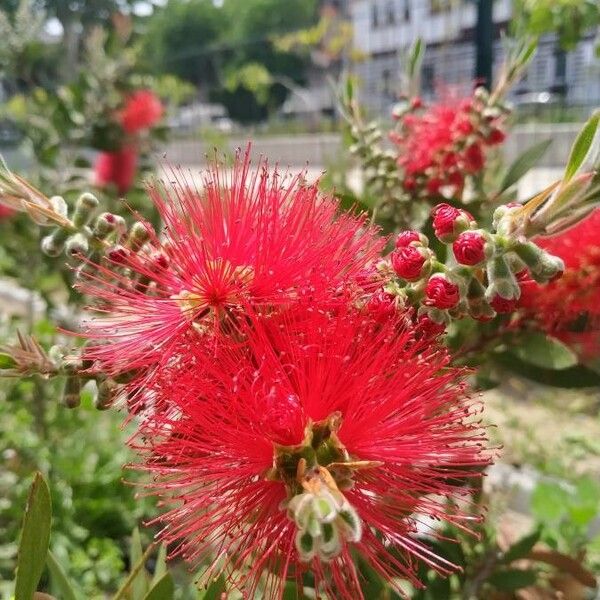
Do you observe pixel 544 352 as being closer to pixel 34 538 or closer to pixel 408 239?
pixel 408 239

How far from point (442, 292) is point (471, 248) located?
1.8 inches

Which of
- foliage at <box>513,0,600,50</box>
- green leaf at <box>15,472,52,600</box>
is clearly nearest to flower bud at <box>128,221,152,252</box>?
green leaf at <box>15,472,52,600</box>

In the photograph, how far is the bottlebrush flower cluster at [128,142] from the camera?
2.47 m

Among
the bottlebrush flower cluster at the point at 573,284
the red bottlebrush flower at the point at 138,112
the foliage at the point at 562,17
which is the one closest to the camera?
the bottlebrush flower cluster at the point at 573,284

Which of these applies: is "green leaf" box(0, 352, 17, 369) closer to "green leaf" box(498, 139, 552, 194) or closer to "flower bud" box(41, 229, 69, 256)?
"flower bud" box(41, 229, 69, 256)

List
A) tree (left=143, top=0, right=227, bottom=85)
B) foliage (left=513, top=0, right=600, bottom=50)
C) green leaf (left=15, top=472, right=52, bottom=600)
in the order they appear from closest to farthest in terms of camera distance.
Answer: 1. green leaf (left=15, top=472, right=52, bottom=600)
2. foliage (left=513, top=0, right=600, bottom=50)
3. tree (left=143, top=0, right=227, bottom=85)

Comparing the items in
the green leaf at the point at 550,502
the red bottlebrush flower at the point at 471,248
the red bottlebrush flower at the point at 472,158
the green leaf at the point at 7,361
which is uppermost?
the red bottlebrush flower at the point at 471,248

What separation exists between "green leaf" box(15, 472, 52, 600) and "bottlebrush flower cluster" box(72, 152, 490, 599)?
3.9 inches

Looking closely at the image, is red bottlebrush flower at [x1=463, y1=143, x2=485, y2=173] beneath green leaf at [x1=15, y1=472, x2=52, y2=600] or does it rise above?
above

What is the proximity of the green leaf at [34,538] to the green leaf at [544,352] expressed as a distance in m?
0.65

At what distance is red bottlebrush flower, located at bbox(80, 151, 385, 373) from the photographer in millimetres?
620

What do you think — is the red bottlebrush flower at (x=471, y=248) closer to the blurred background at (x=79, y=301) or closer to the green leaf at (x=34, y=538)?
the blurred background at (x=79, y=301)

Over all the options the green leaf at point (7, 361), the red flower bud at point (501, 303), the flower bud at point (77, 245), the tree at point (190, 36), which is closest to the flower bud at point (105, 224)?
the flower bud at point (77, 245)

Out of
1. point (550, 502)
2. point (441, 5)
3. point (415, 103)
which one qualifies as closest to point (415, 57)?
point (415, 103)
